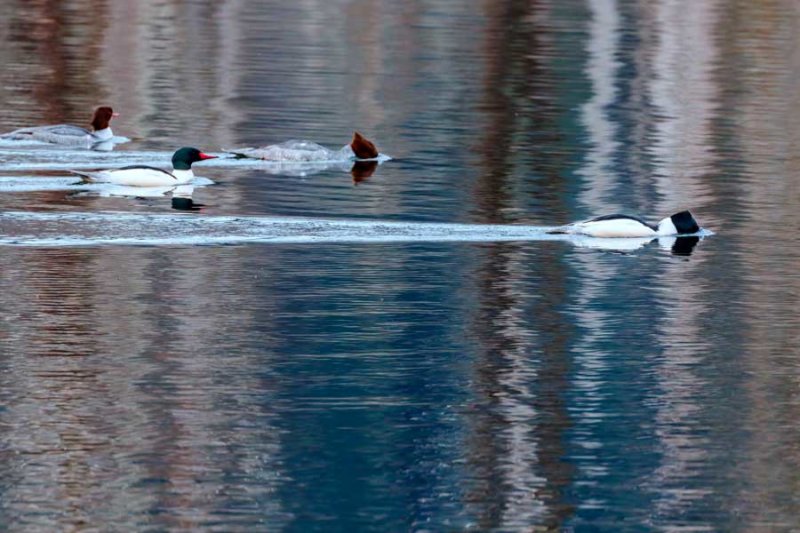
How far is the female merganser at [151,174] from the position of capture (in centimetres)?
2067

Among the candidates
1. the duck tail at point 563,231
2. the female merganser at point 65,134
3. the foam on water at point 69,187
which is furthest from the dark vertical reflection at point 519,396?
the female merganser at point 65,134

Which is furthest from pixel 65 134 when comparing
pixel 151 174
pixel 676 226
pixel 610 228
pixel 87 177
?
pixel 676 226

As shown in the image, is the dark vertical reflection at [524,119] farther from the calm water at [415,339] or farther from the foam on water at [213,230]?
the foam on water at [213,230]

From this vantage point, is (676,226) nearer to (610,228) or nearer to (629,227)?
(629,227)

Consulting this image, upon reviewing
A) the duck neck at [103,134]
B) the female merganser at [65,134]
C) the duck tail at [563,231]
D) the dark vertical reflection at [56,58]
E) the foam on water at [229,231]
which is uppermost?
the foam on water at [229,231]

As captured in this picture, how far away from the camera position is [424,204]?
20.1 meters

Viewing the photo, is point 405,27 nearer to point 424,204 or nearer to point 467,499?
point 424,204

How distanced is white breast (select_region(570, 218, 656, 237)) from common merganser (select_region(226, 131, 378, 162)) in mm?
5762

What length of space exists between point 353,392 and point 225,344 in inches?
60.0

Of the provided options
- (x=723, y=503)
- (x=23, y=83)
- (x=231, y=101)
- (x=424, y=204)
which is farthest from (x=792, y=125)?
(x=723, y=503)

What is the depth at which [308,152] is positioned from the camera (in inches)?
921

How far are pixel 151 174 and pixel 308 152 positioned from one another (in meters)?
3.08

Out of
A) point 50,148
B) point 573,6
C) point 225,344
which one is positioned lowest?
point 573,6

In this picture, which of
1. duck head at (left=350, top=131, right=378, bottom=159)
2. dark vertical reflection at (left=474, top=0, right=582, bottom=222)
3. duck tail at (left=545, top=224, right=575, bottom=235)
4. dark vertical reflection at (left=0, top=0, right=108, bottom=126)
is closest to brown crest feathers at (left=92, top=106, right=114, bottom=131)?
dark vertical reflection at (left=0, top=0, right=108, bottom=126)
